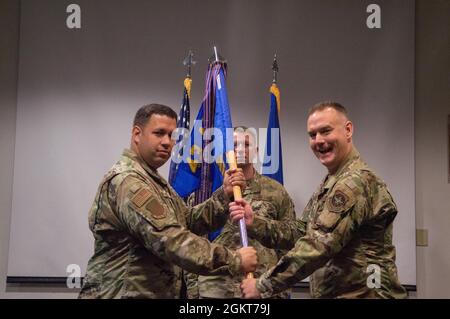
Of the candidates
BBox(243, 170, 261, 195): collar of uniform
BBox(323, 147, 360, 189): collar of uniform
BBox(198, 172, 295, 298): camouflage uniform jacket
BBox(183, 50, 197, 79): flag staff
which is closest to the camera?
BBox(323, 147, 360, 189): collar of uniform

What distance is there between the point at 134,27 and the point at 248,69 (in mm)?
913

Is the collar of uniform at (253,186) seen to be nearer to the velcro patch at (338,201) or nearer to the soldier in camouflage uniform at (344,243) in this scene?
the soldier in camouflage uniform at (344,243)

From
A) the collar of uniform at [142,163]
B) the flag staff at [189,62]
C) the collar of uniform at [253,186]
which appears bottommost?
the collar of uniform at [253,186]

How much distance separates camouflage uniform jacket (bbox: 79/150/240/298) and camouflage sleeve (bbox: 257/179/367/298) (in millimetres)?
207

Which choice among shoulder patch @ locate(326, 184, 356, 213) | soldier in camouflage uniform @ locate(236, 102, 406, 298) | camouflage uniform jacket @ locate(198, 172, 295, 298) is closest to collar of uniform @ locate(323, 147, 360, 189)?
soldier in camouflage uniform @ locate(236, 102, 406, 298)

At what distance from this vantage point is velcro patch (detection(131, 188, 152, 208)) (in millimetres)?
1771

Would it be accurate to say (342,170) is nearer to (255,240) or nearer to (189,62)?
(255,240)

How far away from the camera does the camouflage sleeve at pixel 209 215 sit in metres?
2.24

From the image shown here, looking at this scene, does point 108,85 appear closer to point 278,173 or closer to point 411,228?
point 278,173

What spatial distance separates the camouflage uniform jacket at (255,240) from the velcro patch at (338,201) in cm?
83

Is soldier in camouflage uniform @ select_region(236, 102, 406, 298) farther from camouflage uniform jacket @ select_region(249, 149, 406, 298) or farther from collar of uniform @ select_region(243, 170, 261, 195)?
collar of uniform @ select_region(243, 170, 261, 195)

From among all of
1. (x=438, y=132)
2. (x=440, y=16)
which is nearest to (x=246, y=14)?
(x=440, y=16)

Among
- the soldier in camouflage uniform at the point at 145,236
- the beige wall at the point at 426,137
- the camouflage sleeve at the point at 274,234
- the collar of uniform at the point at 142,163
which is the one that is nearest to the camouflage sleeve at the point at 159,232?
the soldier in camouflage uniform at the point at 145,236

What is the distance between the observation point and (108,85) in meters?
3.42
